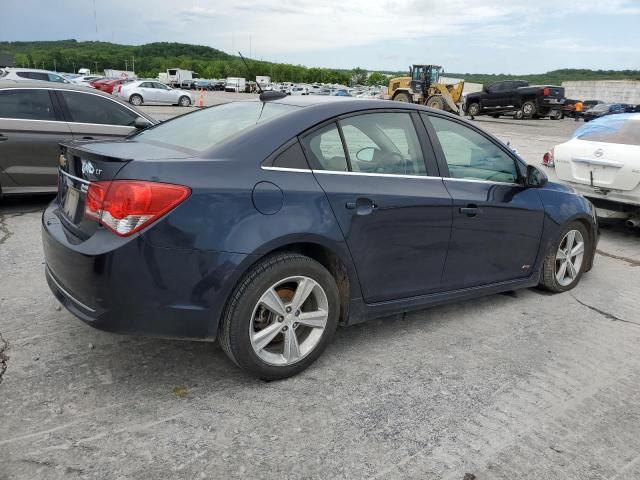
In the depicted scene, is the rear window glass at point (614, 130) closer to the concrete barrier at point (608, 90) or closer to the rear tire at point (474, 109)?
the rear tire at point (474, 109)

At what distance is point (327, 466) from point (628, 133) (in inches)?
237

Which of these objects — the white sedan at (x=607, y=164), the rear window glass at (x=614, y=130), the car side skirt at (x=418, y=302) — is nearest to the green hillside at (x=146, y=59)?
the rear window glass at (x=614, y=130)

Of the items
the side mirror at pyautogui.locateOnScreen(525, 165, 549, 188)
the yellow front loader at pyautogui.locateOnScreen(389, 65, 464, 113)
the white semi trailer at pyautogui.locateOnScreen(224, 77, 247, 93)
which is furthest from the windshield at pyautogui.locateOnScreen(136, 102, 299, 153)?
the white semi trailer at pyautogui.locateOnScreen(224, 77, 247, 93)

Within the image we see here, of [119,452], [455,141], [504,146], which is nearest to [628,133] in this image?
[504,146]

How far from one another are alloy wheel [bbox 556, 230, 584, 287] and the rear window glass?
2398 mm

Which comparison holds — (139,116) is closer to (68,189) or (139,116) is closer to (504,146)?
(68,189)

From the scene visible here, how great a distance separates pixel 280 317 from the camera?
304 cm

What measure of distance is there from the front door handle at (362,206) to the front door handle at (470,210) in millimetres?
768

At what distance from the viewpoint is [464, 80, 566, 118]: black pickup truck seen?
34.3m

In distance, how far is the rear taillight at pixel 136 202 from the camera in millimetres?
2645

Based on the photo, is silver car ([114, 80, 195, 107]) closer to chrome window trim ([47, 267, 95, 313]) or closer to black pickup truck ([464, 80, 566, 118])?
black pickup truck ([464, 80, 566, 118])

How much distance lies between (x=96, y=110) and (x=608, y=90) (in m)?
70.1

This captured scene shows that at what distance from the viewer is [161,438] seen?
2562mm

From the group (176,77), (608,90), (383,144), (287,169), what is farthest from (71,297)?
(176,77)
